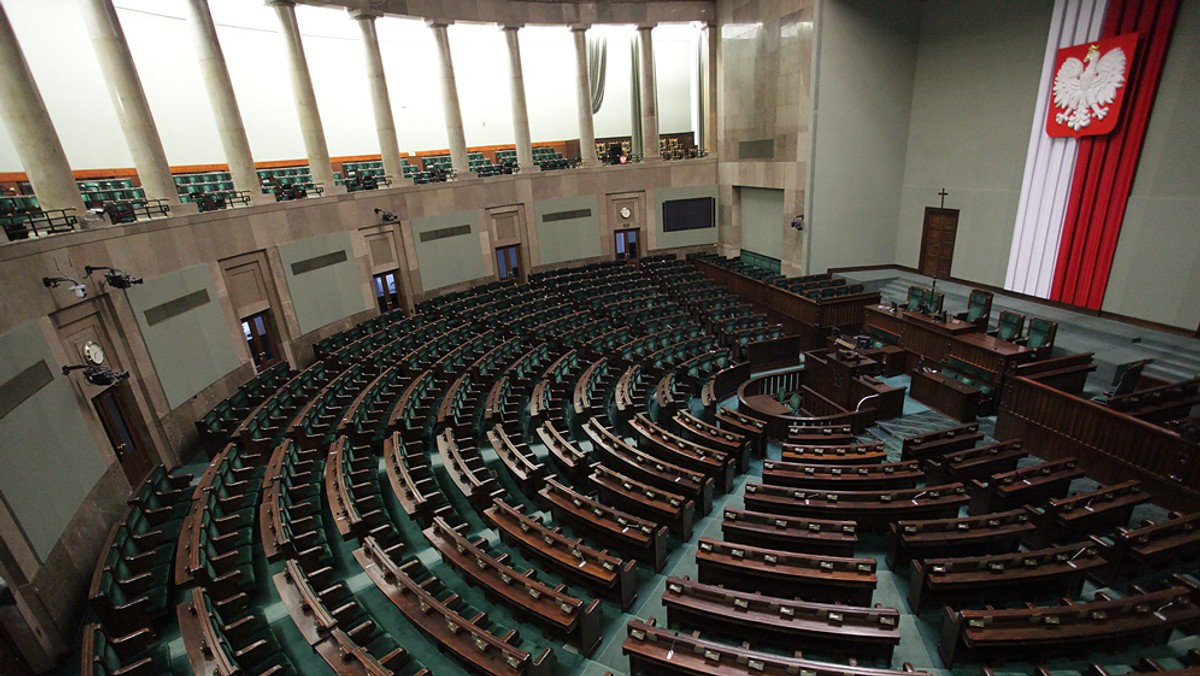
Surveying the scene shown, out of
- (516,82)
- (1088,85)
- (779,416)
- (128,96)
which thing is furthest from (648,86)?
(128,96)

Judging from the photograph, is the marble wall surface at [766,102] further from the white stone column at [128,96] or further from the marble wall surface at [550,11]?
the white stone column at [128,96]

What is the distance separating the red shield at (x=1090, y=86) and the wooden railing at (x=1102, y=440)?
21.4 feet

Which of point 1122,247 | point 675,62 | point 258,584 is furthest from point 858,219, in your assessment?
point 258,584

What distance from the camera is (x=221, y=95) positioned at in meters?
10.6

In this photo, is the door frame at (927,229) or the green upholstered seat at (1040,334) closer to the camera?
the green upholstered seat at (1040,334)

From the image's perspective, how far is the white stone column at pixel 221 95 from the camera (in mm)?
10172

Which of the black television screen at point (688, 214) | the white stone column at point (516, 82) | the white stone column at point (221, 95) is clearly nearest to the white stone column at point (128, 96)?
the white stone column at point (221, 95)

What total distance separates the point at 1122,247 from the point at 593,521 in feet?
38.5

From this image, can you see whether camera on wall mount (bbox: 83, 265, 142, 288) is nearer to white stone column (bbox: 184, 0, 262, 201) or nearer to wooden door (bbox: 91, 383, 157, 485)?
wooden door (bbox: 91, 383, 157, 485)

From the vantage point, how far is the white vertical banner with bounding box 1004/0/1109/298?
10.4 meters

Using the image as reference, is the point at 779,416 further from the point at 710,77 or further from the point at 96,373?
the point at 710,77

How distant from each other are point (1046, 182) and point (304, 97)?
16740 mm

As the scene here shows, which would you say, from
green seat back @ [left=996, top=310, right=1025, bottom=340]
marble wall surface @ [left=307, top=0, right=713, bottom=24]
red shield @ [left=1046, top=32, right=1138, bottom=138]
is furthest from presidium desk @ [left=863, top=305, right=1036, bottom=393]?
marble wall surface @ [left=307, top=0, right=713, bottom=24]

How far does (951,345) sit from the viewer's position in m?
9.50
